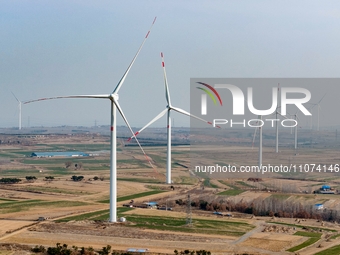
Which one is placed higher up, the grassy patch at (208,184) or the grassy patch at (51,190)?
the grassy patch at (208,184)

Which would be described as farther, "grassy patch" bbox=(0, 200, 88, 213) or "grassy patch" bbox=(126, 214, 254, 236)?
"grassy patch" bbox=(0, 200, 88, 213)

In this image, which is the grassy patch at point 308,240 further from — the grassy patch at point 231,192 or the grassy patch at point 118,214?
the grassy patch at point 231,192

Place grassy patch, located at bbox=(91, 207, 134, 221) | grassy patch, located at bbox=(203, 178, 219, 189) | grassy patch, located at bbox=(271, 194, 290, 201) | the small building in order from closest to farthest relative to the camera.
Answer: grassy patch, located at bbox=(91, 207, 134, 221), the small building, grassy patch, located at bbox=(271, 194, 290, 201), grassy patch, located at bbox=(203, 178, 219, 189)

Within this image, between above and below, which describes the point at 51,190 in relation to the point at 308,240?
above

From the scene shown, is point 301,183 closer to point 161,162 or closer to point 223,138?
point 161,162

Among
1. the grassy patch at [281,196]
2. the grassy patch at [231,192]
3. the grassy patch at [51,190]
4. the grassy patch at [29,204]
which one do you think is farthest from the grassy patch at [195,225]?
the grassy patch at [51,190]

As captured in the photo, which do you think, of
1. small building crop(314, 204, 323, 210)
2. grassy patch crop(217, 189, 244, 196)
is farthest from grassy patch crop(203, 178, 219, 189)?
small building crop(314, 204, 323, 210)

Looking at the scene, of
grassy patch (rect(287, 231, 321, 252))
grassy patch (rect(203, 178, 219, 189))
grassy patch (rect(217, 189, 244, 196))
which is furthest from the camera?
grassy patch (rect(203, 178, 219, 189))

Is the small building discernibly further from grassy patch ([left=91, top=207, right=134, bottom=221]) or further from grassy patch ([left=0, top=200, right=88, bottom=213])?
grassy patch ([left=0, top=200, right=88, bottom=213])

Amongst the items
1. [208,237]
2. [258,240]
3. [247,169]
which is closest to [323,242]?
[258,240]

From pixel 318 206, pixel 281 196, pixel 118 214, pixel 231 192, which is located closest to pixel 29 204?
pixel 118 214

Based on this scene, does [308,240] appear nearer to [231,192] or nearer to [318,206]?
[318,206]
